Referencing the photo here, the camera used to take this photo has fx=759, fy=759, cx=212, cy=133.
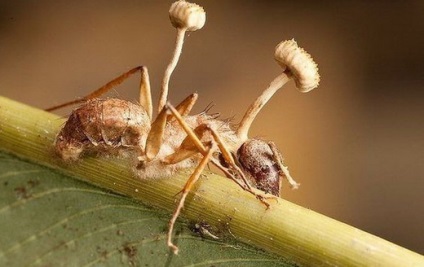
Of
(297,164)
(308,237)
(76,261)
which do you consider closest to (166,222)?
(76,261)

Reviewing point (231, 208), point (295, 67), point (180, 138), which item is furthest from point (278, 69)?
point (231, 208)

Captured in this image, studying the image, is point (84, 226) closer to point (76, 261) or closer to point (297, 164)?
point (76, 261)

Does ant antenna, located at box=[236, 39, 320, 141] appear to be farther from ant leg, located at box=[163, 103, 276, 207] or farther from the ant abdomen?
the ant abdomen

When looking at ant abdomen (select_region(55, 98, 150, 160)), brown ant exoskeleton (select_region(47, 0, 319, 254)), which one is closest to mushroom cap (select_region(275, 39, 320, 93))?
brown ant exoskeleton (select_region(47, 0, 319, 254))

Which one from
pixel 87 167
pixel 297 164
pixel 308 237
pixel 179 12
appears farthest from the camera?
pixel 297 164

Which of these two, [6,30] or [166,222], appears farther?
[6,30]
